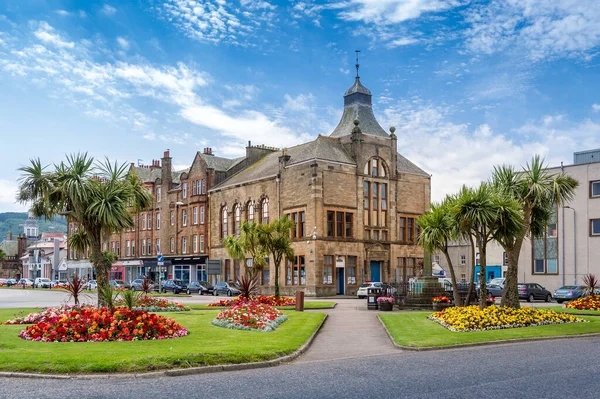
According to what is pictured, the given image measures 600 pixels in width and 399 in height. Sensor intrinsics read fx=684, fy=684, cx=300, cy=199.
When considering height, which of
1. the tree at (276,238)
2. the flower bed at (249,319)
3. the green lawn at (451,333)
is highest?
the tree at (276,238)

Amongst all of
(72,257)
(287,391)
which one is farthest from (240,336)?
(72,257)

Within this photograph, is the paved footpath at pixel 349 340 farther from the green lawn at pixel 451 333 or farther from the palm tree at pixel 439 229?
the palm tree at pixel 439 229

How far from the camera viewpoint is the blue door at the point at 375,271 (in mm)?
63625

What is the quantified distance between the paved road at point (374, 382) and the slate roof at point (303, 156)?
1761 inches

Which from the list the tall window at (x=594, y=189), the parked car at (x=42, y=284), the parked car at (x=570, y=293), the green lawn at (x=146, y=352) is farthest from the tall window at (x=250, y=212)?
the green lawn at (x=146, y=352)

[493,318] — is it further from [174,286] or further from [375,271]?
[174,286]

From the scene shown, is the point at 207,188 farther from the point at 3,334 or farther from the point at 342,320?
the point at 3,334

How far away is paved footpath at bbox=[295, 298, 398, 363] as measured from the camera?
17.8m

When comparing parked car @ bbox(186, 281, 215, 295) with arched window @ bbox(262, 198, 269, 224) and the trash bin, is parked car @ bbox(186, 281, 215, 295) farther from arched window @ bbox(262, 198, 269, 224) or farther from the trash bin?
the trash bin

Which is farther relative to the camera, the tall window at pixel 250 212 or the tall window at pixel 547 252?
the tall window at pixel 250 212

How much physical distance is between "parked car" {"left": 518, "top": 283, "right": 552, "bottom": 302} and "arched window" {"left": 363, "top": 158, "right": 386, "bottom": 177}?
19.3 m

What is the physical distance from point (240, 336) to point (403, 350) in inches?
185

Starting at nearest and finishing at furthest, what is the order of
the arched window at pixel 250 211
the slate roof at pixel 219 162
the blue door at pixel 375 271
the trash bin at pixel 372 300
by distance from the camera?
the trash bin at pixel 372 300 < the blue door at pixel 375 271 < the arched window at pixel 250 211 < the slate roof at pixel 219 162

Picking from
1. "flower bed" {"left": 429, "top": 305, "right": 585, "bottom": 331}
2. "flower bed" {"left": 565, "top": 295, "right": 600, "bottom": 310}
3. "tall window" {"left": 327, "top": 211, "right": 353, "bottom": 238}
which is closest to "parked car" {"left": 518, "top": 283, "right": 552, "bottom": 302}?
"flower bed" {"left": 565, "top": 295, "right": 600, "bottom": 310}
